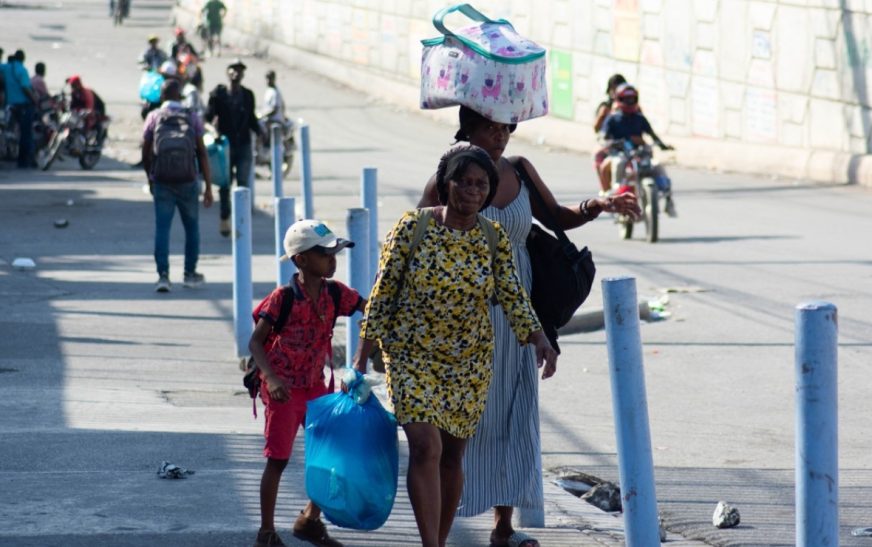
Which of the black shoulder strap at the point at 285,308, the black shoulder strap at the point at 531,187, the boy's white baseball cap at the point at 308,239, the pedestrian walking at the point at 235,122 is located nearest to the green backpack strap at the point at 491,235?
the black shoulder strap at the point at 531,187

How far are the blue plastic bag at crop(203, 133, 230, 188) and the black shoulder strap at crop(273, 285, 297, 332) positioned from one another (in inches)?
482

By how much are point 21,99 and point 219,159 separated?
891 cm

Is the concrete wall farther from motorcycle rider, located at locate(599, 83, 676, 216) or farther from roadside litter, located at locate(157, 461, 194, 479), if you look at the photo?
roadside litter, located at locate(157, 461, 194, 479)

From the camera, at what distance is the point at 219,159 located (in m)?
18.4

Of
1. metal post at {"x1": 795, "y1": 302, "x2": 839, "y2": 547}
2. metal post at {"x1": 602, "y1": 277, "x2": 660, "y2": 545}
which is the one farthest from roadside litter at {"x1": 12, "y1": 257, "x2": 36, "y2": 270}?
metal post at {"x1": 795, "y1": 302, "x2": 839, "y2": 547}

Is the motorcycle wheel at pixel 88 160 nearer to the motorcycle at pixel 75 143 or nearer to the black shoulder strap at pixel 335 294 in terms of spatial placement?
the motorcycle at pixel 75 143

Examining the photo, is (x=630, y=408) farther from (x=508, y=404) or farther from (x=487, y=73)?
(x=487, y=73)

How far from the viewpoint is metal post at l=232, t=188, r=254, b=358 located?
1111cm

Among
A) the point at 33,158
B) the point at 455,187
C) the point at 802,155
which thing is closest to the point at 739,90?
the point at 802,155

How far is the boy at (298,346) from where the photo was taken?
6.20 m

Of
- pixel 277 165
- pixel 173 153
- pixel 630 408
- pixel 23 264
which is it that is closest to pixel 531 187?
pixel 630 408

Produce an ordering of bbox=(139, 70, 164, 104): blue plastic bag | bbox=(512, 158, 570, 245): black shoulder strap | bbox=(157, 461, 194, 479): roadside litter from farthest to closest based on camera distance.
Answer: bbox=(139, 70, 164, 104): blue plastic bag, bbox=(157, 461, 194, 479): roadside litter, bbox=(512, 158, 570, 245): black shoulder strap

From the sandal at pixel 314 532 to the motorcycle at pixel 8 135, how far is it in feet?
69.8

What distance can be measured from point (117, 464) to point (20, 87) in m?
19.4
